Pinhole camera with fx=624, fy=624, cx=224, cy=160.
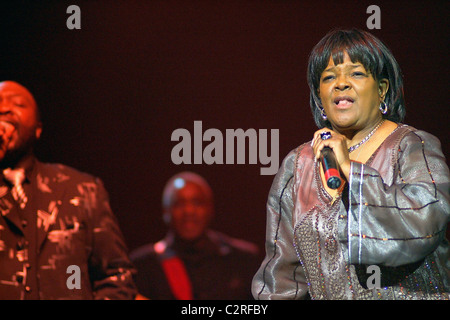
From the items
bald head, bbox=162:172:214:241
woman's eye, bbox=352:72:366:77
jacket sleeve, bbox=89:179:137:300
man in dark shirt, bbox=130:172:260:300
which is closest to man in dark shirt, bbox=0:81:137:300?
jacket sleeve, bbox=89:179:137:300

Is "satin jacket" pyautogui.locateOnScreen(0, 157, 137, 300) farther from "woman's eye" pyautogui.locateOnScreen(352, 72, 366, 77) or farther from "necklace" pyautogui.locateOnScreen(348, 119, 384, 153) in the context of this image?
"woman's eye" pyautogui.locateOnScreen(352, 72, 366, 77)

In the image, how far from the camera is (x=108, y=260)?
8.27 ft

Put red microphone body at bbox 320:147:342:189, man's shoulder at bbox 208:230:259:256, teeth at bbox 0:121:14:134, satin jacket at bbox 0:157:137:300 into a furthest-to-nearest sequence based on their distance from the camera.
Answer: man's shoulder at bbox 208:230:259:256
teeth at bbox 0:121:14:134
satin jacket at bbox 0:157:137:300
red microphone body at bbox 320:147:342:189

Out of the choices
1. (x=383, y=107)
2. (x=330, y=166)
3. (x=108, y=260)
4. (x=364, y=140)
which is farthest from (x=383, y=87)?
(x=108, y=260)

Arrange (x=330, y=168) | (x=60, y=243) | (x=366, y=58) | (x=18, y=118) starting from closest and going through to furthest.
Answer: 1. (x=330, y=168)
2. (x=366, y=58)
3. (x=60, y=243)
4. (x=18, y=118)

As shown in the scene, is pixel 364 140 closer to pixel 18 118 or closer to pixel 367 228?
pixel 367 228

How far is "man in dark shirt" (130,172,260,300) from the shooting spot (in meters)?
2.62

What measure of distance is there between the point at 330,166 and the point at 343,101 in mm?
365

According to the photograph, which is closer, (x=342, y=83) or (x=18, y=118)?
(x=342, y=83)

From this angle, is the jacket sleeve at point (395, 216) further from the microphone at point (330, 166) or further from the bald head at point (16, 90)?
the bald head at point (16, 90)

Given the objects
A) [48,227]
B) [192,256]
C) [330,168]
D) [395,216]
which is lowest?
[192,256]

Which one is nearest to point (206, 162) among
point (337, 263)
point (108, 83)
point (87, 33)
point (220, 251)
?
point (220, 251)

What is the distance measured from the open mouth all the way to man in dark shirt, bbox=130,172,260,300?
0.85m

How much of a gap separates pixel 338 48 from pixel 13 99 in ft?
4.57
